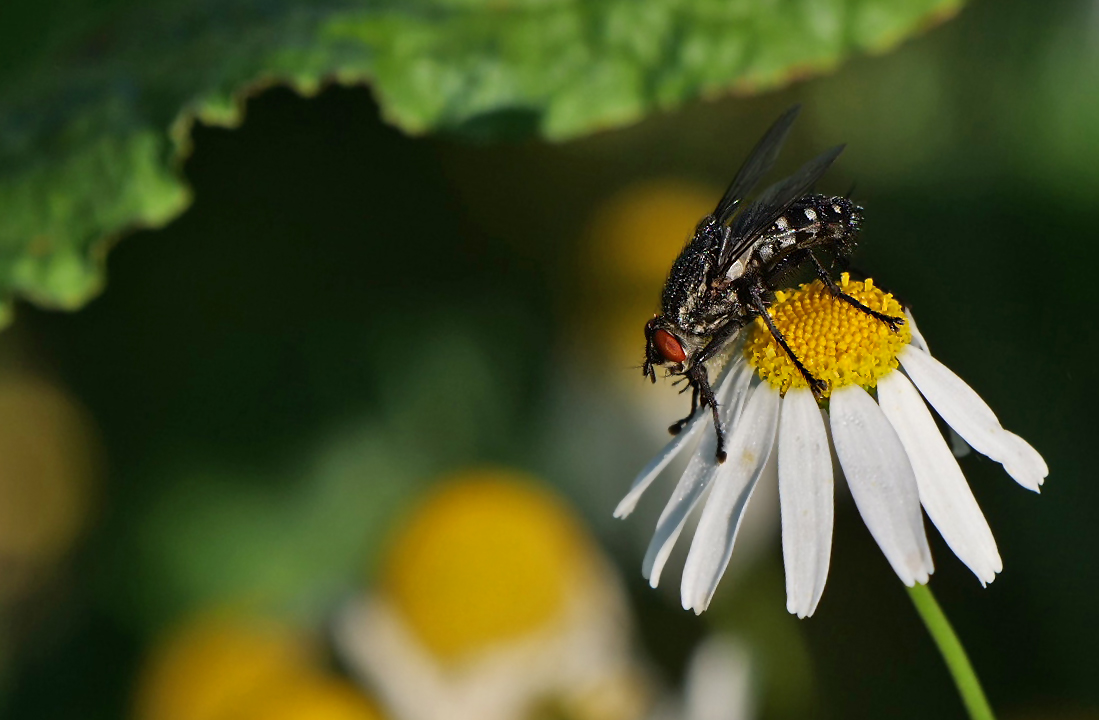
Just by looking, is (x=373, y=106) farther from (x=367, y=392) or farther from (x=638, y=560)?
(x=638, y=560)

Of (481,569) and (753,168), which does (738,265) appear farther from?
(481,569)

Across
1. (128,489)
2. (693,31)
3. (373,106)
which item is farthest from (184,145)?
(128,489)

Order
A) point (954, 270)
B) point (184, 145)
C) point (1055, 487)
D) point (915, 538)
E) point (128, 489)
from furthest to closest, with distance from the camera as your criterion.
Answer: point (128, 489) < point (954, 270) < point (1055, 487) < point (184, 145) < point (915, 538)

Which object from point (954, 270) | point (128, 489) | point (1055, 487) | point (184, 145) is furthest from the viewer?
point (128, 489)

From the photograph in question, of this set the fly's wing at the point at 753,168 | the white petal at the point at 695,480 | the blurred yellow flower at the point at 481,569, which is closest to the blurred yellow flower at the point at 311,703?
the blurred yellow flower at the point at 481,569

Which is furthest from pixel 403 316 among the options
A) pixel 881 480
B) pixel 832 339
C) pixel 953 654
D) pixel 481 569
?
pixel 953 654

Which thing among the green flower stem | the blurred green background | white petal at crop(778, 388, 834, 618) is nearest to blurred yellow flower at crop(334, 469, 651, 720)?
the blurred green background
